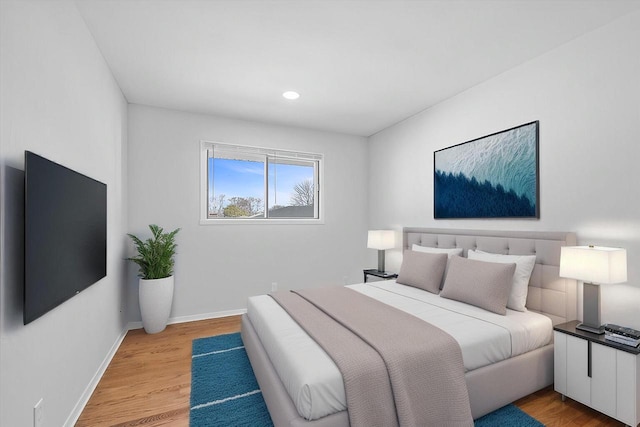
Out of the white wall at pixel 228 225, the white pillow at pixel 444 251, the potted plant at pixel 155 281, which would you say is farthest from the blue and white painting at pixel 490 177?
the potted plant at pixel 155 281

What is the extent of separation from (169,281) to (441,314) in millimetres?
2858

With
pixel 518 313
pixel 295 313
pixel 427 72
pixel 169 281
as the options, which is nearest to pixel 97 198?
pixel 169 281

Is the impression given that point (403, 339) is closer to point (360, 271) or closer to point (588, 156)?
point (588, 156)

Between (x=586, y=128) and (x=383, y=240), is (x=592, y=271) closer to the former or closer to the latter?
(x=586, y=128)

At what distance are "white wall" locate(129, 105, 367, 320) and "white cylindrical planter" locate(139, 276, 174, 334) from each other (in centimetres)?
A: 34

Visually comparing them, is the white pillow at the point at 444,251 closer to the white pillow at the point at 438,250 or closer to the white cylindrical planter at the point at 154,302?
the white pillow at the point at 438,250

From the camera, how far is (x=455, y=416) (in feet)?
5.32

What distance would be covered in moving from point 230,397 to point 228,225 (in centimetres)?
228

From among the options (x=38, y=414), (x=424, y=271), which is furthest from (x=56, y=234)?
(x=424, y=271)

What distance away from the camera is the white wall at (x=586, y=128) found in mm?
1992

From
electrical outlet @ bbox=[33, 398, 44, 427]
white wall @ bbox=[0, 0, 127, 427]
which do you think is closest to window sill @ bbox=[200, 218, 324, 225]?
white wall @ bbox=[0, 0, 127, 427]

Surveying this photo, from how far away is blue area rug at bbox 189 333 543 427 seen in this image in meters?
1.84

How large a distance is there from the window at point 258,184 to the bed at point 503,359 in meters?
1.77

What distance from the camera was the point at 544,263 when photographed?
2424 mm
